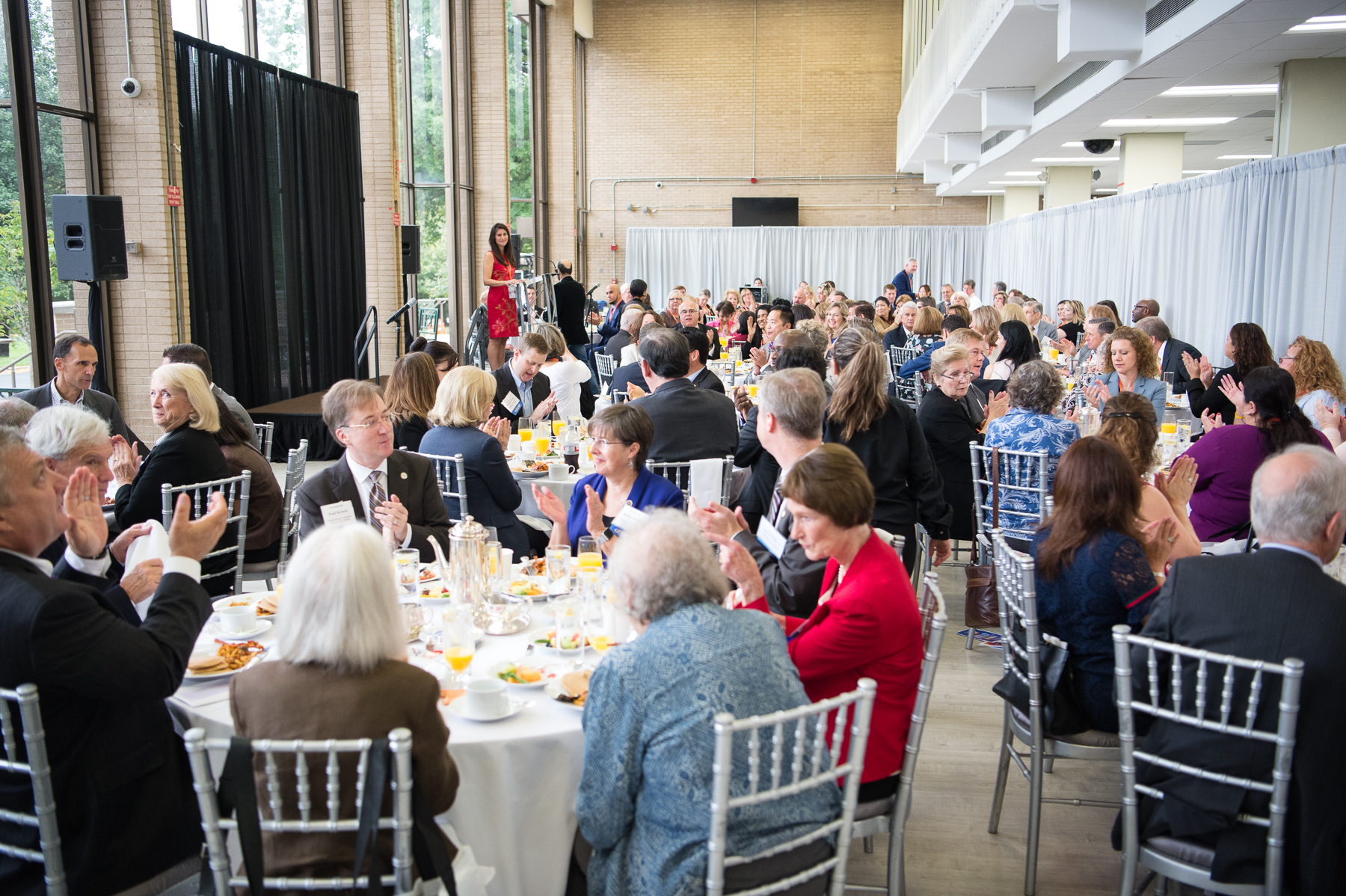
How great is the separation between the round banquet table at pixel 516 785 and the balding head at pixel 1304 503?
166 centimetres

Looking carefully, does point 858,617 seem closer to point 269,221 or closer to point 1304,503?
point 1304,503

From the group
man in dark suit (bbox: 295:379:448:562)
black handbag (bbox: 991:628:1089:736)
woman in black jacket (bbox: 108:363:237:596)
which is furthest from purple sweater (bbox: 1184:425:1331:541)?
woman in black jacket (bbox: 108:363:237:596)

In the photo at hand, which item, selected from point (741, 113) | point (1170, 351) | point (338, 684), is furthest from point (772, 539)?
Result: point (741, 113)

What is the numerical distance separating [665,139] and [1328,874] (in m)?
20.3

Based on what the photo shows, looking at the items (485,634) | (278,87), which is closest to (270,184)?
(278,87)

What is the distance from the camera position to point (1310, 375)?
5082 millimetres

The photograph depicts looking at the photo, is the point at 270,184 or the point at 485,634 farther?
the point at 270,184

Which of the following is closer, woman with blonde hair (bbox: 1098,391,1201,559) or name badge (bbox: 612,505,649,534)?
name badge (bbox: 612,505,649,534)

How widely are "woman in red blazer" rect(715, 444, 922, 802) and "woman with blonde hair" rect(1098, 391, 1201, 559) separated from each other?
1.27 meters

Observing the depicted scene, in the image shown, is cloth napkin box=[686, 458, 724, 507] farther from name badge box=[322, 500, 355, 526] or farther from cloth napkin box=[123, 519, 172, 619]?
cloth napkin box=[123, 519, 172, 619]

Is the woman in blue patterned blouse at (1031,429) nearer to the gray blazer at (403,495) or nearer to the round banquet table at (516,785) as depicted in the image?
the gray blazer at (403,495)

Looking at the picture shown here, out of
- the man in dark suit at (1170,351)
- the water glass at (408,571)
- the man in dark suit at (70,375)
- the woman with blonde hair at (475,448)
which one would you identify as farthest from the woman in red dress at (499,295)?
the water glass at (408,571)

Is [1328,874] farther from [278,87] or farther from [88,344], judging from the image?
[278,87]

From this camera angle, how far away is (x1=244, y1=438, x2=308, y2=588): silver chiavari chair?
15.0ft
